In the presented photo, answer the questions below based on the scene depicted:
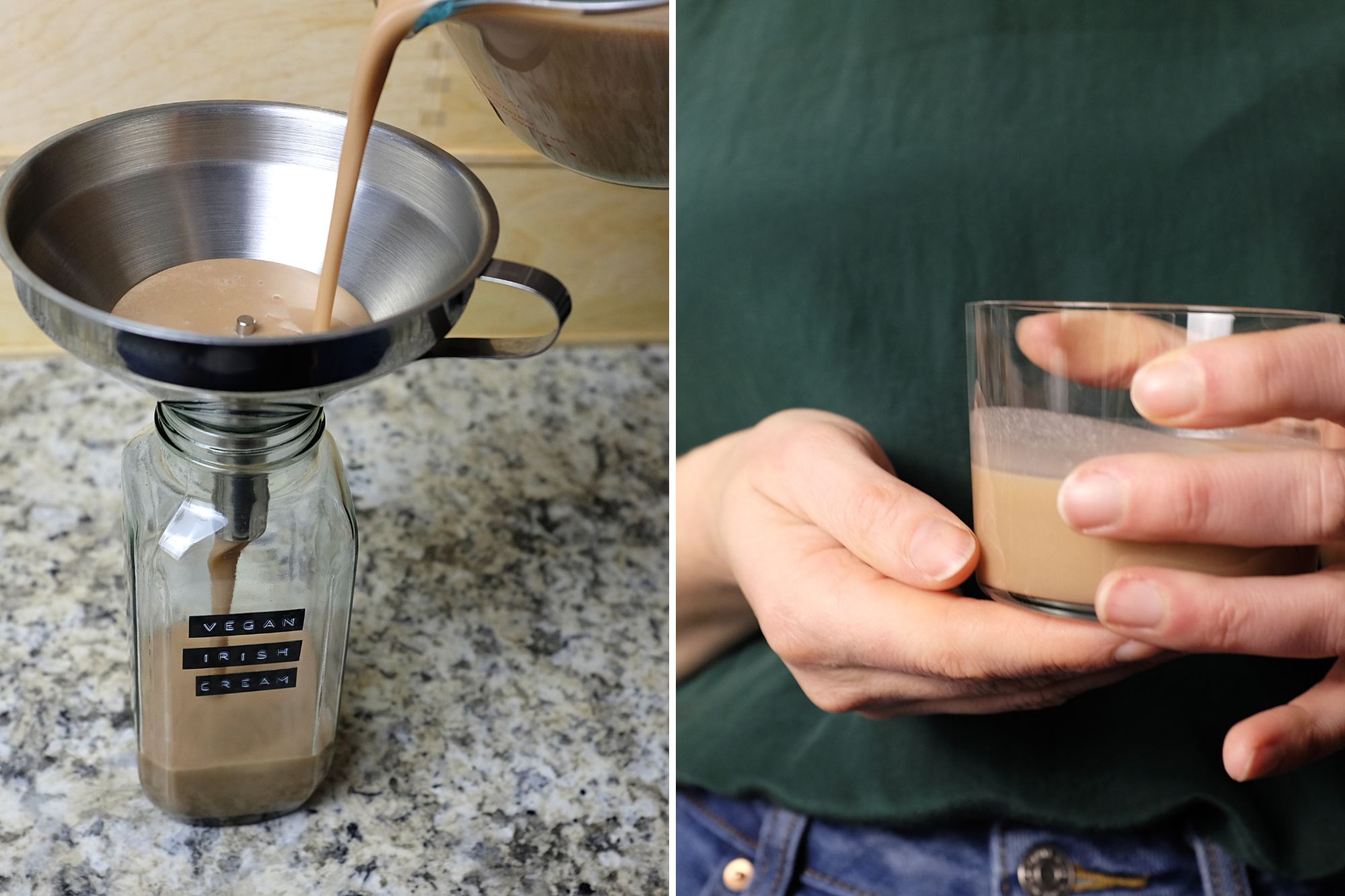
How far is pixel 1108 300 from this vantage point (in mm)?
355

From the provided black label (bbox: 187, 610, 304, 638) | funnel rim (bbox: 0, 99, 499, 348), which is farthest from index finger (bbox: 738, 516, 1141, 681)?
black label (bbox: 187, 610, 304, 638)

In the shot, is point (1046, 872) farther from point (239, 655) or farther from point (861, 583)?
point (239, 655)

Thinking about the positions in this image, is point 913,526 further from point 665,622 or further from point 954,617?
point 665,622

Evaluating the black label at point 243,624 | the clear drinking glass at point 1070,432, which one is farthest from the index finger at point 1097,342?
the black label at point 243,624

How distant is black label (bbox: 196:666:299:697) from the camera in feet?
1.86

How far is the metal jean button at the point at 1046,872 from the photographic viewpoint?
373 millimetres

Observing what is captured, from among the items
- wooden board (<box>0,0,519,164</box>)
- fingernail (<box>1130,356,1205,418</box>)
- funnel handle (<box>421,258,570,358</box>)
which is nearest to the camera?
fingernail (<box>1130,356,1205,418</box>)

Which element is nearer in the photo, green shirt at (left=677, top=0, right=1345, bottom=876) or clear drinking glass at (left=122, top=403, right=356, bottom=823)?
green shirt at (left=677, top=0, right=1345, bottom=876)

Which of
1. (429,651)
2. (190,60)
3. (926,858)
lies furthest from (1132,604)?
(190,60)

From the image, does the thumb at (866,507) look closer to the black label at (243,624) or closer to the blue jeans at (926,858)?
the blue jeans at (926,858)

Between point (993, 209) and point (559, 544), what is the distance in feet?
1.62

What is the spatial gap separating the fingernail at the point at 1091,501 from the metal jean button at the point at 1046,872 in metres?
0.12

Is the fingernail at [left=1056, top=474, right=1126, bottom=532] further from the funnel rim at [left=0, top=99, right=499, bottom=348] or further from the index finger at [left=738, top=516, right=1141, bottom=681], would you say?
the funnel rim at [left=0, top=99, right=499, bottom=348]

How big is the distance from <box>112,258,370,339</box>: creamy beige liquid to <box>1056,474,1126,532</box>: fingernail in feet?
1.08
